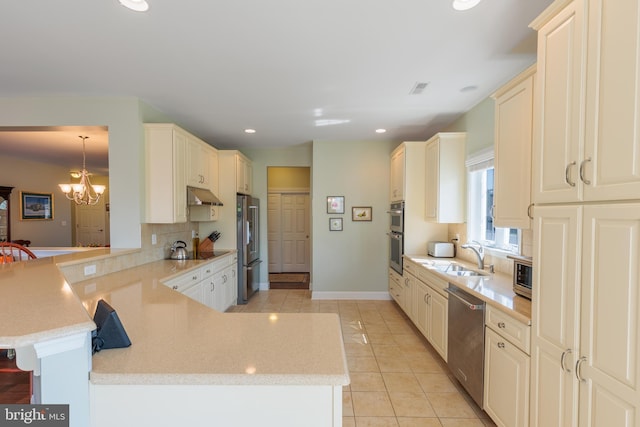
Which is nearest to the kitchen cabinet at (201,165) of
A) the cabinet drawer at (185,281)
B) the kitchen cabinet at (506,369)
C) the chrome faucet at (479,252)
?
the cabinet drawer at (185,281)

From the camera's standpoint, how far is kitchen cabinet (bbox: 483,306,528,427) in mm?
1667

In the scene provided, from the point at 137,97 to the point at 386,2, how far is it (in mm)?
2613

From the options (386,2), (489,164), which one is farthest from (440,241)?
(386,2)

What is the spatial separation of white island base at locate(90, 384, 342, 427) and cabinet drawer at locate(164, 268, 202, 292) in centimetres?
167

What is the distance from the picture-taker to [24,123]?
304 centimetres

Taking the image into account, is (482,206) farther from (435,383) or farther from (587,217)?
(587,217)

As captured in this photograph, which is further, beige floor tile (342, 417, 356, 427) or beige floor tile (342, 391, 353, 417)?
beige floor tile (342, 391, 353, 417)

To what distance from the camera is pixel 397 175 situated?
4.48m

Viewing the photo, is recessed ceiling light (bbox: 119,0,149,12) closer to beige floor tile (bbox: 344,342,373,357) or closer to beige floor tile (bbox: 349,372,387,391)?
beige floor tile (bbox: 349,372,387,391)

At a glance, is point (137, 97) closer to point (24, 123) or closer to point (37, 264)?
point (24, 123)

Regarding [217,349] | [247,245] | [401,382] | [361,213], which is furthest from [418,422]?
[247,245]

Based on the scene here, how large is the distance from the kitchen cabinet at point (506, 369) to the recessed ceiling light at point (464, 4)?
182cm

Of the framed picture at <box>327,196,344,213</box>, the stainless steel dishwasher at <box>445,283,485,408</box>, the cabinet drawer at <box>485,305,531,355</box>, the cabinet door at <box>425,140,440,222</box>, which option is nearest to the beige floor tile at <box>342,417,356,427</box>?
the stainless steel dishwasher at <box>445,283,485,408</box>

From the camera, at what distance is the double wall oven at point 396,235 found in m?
4.22
